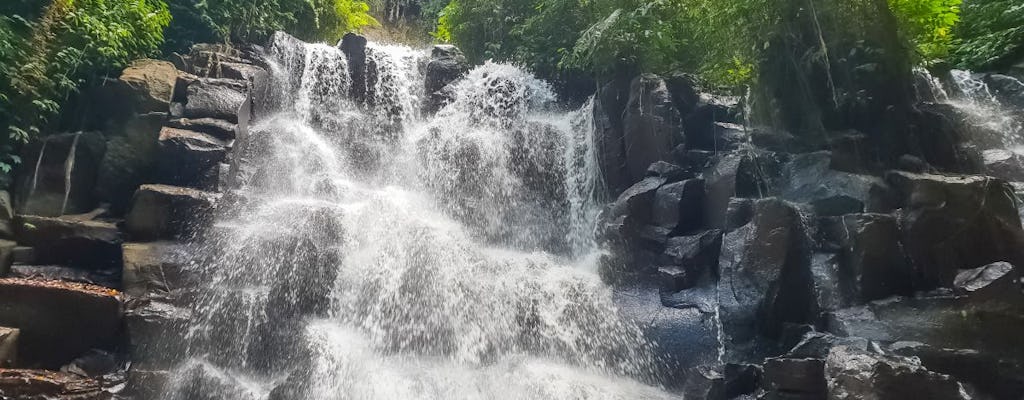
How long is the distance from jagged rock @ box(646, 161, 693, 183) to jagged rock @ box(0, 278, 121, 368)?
29.8 feet

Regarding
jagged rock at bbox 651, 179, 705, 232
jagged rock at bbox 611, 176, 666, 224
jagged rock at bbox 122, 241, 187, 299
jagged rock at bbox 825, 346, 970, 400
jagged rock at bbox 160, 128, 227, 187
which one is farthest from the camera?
jagged rock at bbox 611, 176, 666, 224

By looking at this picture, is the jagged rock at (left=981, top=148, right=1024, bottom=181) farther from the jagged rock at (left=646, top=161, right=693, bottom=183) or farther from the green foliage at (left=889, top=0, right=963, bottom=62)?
the jagged rock at (left=646, top=161, right=693, bottom=183)

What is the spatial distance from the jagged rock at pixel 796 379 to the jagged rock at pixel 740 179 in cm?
377

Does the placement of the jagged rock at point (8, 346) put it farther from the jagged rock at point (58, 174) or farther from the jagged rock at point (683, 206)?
the jagged rock at point (683, 206)

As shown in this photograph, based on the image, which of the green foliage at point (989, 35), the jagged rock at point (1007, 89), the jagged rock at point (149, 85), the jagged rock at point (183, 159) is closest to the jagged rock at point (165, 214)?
the jagged rock at point (183, 159)

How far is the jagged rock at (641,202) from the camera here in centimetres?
1131

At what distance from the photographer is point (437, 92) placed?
52.3 ft

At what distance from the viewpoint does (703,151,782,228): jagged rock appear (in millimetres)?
9891

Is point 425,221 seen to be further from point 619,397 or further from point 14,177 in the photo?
point 14,177

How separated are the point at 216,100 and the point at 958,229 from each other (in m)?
12.3

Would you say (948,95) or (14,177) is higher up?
(948,95)

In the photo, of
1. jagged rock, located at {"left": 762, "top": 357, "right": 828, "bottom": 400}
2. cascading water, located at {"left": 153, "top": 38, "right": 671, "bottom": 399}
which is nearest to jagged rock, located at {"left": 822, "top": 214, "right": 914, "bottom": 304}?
jagged rock, located at {"left": 762, "top": 357, "right": 828, "bottom": 400}

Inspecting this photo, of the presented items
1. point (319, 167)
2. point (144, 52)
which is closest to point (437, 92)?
point (319, 167)

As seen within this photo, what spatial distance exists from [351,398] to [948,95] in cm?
1317
